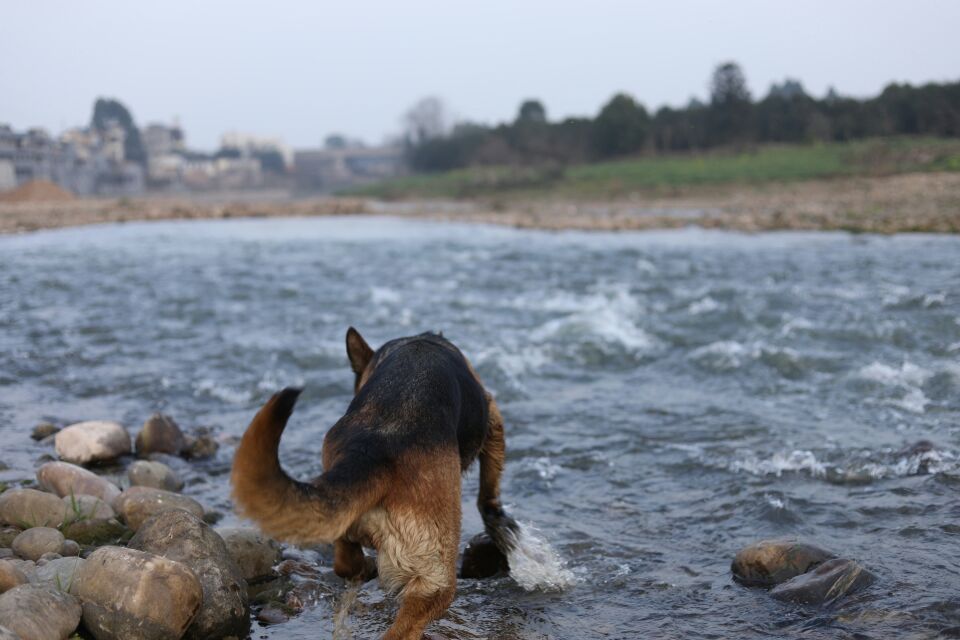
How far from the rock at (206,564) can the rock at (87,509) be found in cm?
93

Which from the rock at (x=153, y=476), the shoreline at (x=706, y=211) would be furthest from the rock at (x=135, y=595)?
the shoreline at (x=706, y=211)

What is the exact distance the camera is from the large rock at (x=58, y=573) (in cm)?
469

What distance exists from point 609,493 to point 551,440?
61.8 inches

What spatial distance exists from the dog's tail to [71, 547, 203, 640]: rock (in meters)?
1.15

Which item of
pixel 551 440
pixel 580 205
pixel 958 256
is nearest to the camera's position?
pixel 551 440

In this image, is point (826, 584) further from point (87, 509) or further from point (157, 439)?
point (157, 439)

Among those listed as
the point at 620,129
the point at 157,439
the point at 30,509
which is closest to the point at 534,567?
the point at 30,509

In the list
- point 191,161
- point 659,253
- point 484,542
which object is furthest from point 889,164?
point 191,161

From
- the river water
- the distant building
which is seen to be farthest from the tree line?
the distant building

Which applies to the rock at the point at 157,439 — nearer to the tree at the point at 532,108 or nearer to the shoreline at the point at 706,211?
the shoreline at the point at 706,211

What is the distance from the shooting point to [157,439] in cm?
834

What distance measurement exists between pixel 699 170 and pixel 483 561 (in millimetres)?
57397

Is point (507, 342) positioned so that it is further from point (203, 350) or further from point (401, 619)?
point (401, 619)

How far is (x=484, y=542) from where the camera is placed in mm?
6164
